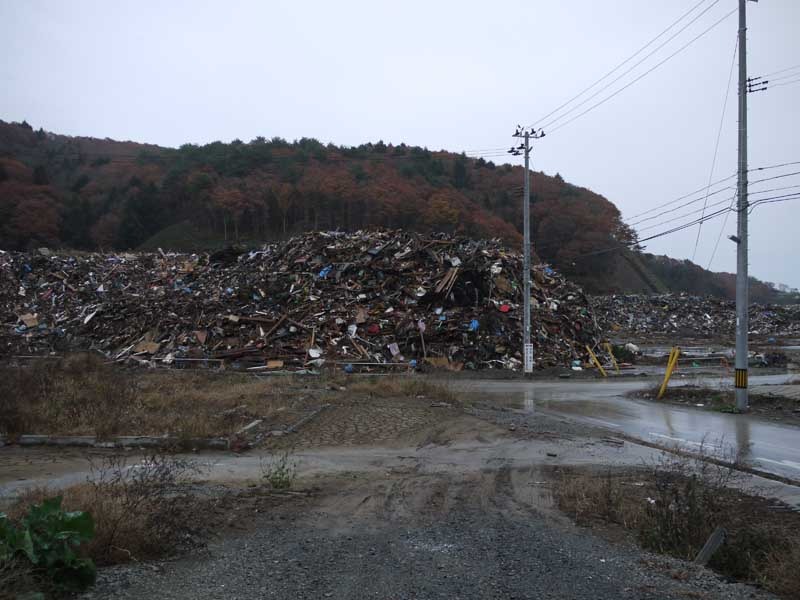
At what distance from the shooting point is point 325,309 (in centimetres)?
2877

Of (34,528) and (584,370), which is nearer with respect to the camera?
(34,528)

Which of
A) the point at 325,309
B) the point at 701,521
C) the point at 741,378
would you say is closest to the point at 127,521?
the point at 701,521

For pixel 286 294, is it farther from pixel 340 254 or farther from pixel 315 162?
pixel 315 162

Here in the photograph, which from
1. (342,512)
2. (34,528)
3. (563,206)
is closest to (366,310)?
(342,512)

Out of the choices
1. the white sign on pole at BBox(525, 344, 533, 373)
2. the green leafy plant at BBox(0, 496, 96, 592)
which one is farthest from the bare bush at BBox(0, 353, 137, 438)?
the white sign on pole at BBox(525, 344, 533, 373)

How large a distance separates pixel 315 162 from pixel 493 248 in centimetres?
6519

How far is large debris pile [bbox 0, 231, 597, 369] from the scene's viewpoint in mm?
26938

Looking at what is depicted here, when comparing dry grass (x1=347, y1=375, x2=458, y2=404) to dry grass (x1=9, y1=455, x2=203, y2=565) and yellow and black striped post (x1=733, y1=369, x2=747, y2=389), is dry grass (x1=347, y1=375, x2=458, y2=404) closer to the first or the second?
yellow and black striped post (x1=733, y1=369, x2=747, y2=389)

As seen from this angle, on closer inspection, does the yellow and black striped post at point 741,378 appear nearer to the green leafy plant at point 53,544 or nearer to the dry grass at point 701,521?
the dry grass at point 701,521

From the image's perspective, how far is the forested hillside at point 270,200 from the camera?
66688mm

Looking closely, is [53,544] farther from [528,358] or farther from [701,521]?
[528,358]

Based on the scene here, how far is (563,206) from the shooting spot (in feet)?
209

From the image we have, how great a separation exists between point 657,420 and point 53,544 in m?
13.6

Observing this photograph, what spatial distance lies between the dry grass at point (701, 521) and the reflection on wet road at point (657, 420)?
4.45 ft
